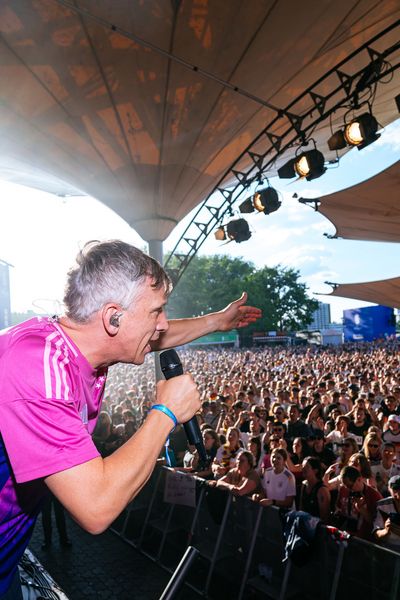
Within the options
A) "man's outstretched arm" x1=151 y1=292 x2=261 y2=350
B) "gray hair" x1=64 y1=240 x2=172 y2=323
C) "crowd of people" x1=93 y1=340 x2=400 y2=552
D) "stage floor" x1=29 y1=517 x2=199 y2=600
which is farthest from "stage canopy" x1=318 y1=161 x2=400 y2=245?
"gray hair" x1=64 y1=240 x2=172 y2=323

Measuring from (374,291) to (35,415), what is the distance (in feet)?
59.4

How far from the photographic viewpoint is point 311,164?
9.21 m

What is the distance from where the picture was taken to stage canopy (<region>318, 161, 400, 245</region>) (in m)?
10.9

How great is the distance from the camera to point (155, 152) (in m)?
10.9

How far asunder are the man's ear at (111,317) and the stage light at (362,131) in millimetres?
7795

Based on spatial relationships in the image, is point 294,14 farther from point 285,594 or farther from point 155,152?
point 285,594

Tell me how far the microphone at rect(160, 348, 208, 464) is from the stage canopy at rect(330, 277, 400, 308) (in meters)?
15.9

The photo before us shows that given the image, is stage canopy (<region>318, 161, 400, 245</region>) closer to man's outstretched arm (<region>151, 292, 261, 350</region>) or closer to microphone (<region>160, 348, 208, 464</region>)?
man's outstretched arm (<region>151, 292, 261, 350</region>)

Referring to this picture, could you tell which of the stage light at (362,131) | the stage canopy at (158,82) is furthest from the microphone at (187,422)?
the stage light at (362,131)

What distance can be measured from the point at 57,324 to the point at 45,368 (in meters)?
0.33

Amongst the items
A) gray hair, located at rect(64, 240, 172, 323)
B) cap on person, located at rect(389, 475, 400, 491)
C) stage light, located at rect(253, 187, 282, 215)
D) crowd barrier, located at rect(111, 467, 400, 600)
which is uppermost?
stage light, located at rect(253, 187, 282, 215)

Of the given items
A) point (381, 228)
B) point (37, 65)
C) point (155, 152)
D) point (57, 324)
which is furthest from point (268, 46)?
point (57, 324)

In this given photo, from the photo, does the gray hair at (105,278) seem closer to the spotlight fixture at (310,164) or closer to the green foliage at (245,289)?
the spotlight fixture at (310,164)

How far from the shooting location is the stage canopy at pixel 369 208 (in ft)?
35.7
